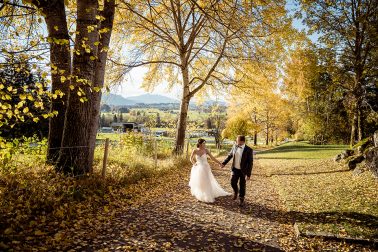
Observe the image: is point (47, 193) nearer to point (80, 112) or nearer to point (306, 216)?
point (80, 112)

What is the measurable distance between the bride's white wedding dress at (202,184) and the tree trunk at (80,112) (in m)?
3.31

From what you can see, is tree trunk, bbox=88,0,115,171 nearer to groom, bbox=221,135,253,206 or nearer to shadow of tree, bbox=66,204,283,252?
shadow of tree, bbox=66,204,283,252

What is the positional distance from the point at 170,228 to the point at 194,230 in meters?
0.52

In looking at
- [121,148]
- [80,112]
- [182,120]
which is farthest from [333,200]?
[182,120]

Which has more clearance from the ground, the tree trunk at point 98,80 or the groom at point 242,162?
the tree trunk at point 98,80

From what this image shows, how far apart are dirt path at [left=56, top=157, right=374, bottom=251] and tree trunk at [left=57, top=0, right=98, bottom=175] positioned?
2.12 m

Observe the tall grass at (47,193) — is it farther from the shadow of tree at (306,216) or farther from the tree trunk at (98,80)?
the shadow of tree at (306,216)

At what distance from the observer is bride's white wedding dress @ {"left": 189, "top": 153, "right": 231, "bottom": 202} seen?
Result: 30.4 ft

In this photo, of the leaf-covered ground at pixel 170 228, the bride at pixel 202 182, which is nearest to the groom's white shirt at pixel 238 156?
the bride at pixel 202 182

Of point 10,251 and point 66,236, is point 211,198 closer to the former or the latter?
point 66,236

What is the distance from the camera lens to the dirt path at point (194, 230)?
18.5 feet

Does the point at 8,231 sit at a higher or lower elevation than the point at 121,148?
lower

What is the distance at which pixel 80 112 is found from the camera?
8.59 metres

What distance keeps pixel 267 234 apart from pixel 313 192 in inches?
207
